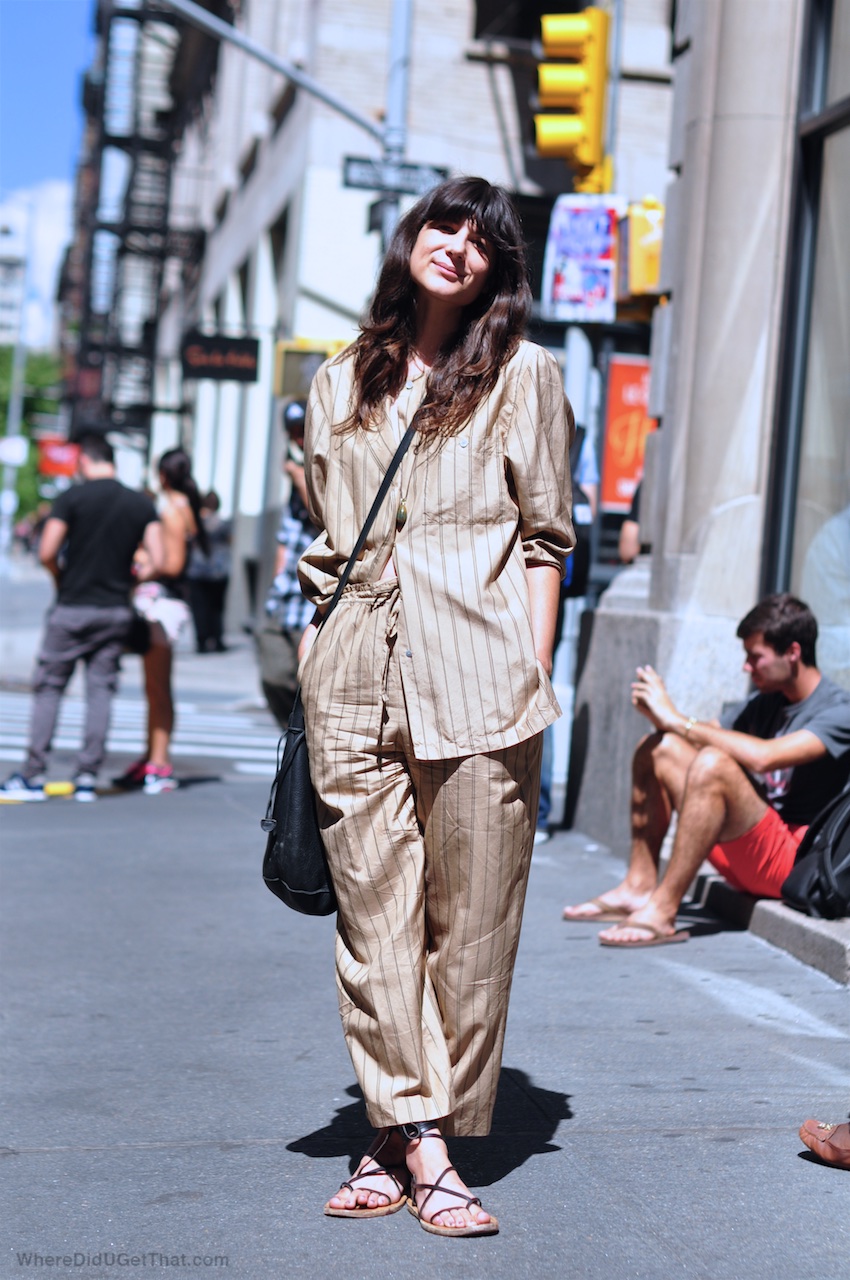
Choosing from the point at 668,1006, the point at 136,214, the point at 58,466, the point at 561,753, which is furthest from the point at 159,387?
the point at 668,1006

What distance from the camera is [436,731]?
341cm

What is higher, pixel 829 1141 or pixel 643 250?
pixel 643 250

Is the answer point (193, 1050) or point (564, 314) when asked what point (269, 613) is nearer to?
point (564, 314)

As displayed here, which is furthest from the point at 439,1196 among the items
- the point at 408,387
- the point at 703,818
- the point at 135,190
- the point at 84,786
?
the point at 135,190

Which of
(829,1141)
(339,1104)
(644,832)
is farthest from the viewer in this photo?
(644,832)

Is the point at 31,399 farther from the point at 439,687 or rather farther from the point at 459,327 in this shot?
the point at 439,687

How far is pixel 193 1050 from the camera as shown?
4.66 metres

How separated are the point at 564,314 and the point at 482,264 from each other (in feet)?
19.7

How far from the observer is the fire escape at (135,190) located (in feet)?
129

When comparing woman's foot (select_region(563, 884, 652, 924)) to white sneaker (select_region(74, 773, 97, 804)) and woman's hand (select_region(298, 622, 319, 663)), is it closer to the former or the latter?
woman's hand (select_region(298, 622, 319, 663))

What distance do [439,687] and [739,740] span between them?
8.53ft

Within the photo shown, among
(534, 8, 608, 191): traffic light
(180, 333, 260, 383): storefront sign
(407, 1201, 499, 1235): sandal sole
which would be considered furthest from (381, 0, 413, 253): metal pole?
(407, 1201, 499, 1235): sandal sole

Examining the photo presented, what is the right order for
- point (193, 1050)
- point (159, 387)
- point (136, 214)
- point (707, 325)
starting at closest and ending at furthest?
point (193, 1050) → point (707, 325) → point (136, 214) → point (159, 387)

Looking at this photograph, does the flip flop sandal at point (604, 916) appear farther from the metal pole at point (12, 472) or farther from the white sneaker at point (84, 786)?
the metal pole at point (12, 472)
